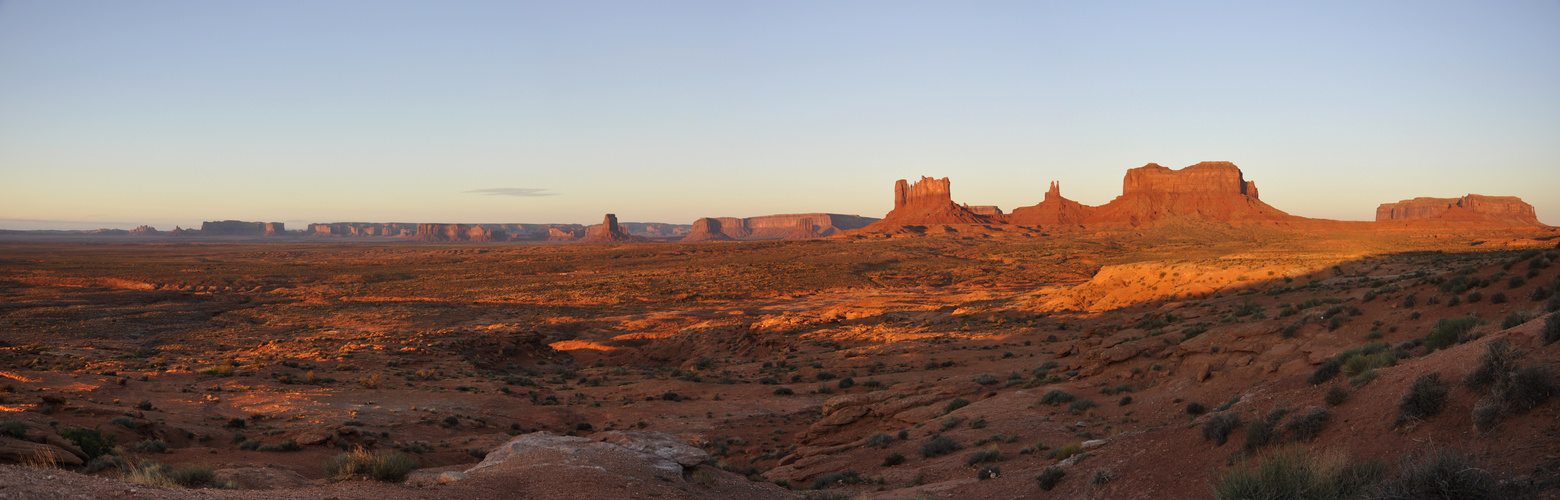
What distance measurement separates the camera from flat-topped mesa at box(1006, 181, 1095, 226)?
517 ft

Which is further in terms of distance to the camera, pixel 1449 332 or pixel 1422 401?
pixel 1449 332

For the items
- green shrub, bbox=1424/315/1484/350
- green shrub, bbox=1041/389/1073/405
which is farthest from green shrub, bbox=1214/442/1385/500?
green shrub, bbox=1041/389/1073/405

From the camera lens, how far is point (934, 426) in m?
15.6

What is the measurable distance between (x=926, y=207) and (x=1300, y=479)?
177448 millimetres

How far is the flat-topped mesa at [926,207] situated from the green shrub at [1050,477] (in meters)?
155

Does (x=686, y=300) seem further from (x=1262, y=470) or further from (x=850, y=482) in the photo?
(x=1262, y=470)

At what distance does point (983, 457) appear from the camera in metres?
11.9

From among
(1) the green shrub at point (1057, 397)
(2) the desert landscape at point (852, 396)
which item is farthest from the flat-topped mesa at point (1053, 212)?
(1) the green shrub at point (1057, 397)

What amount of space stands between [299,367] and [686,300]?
38569 millimetres

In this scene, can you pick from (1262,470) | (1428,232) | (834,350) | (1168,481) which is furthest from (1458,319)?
(1428,232)

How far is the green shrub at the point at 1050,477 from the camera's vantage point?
30.3 ft

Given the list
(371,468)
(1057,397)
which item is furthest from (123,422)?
(1057,397)

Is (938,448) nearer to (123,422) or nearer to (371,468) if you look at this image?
(371,468)

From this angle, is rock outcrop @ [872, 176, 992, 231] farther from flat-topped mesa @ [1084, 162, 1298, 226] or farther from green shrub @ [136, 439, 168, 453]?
green shrub @ [136, 439, 168, 453]
